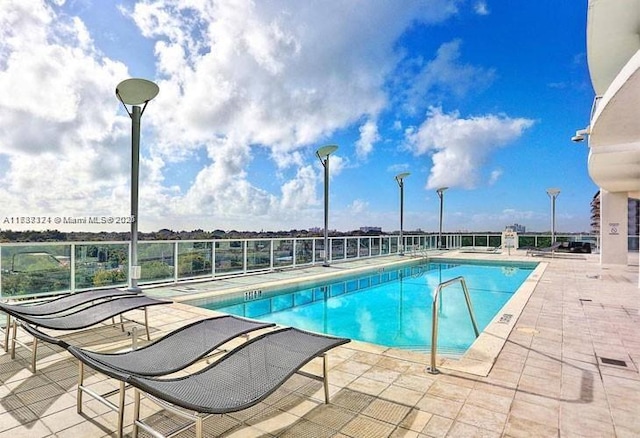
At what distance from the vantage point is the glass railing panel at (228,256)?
7.87m

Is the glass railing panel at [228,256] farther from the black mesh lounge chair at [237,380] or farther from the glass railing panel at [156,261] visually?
the black mesh lounge chair at [237,380]

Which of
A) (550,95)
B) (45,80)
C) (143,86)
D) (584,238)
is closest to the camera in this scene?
(143,86)

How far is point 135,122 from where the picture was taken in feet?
19.2

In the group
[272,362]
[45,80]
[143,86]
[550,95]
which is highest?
[550,95]

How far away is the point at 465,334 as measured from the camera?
512cm

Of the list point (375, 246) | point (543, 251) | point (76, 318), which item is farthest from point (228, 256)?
point (543, 251)

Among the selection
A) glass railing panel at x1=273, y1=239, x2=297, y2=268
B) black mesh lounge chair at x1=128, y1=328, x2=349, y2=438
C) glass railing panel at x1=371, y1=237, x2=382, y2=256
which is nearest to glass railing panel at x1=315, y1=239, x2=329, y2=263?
glass railing panel at x1=273, y1=239, x2=297, y2=268

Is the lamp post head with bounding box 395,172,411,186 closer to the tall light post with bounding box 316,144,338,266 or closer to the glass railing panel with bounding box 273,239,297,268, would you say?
the tall light post with bounding box 316,144,338,266

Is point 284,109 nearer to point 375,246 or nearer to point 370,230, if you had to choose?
point 375,246

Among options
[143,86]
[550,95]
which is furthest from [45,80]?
[550,95]

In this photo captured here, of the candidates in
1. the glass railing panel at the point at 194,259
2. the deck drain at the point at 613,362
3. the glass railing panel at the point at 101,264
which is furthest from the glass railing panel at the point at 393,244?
the deck drain at the point at 613,362

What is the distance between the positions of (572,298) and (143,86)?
24.0ft

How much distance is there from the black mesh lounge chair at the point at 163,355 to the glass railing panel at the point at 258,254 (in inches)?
216

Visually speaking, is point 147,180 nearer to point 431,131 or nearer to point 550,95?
point 431,131
